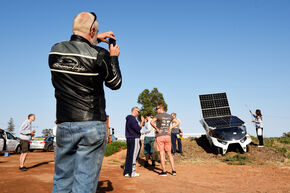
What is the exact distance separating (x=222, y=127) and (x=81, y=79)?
11194 mm

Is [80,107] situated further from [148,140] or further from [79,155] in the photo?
[148,140]

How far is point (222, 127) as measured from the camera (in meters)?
12.2

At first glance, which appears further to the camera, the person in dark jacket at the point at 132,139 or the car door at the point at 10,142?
the car door at the point at 10,142

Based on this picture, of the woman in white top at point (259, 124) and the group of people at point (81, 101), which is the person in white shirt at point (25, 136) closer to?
the group of people at point (81, 101)

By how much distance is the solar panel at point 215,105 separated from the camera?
14.8 m

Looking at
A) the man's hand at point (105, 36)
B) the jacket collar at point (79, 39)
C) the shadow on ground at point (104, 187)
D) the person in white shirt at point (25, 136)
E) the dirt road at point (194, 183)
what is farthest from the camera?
the person in white shirt at point (25, 136)

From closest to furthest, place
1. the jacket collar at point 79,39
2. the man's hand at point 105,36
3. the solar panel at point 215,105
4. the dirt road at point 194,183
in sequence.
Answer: the jacket collar at point 79,39 → the man's hand at point 105,36 → the dirt road at point 194,183 → the solar panel at point 215,105

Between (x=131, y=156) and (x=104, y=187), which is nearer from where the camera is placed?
(x=104, y=187)

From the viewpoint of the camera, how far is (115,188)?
5.84 m

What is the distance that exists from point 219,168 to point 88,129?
8749mm

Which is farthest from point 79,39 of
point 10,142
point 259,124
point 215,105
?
point 10,142

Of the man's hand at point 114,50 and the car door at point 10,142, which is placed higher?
the man's hand at point 114,50

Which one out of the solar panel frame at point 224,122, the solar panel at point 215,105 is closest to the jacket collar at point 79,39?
the solar panel frame at point 224,122

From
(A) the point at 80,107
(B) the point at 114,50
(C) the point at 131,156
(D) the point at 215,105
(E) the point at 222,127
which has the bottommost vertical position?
(C) the point at 131,156
